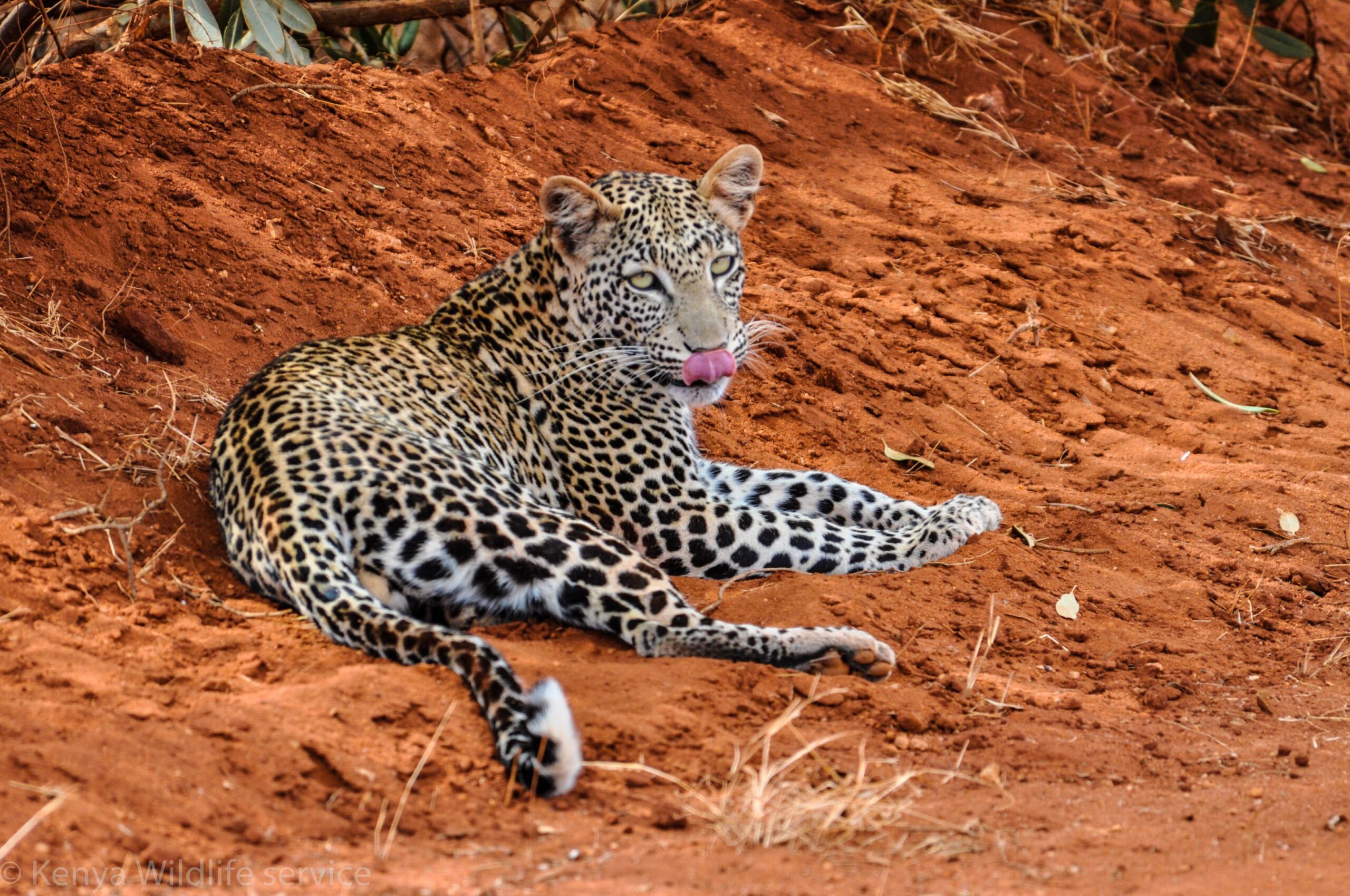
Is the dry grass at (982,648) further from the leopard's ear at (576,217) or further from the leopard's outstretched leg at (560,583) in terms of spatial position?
the leopard's ear at (576,217)

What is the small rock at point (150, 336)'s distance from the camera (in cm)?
654

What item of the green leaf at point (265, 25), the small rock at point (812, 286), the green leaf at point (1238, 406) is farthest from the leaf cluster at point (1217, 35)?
the green leaf at point (265, 25)

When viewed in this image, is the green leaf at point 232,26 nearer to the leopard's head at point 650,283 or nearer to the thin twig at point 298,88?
the thin twig at point 298,88

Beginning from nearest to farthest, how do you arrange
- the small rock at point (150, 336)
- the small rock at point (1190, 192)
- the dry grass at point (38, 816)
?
the dry grass at point (38, 816), the small rock at point (150, 336), the small rock at point (1190, 192)

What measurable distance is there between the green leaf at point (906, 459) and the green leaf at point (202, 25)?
473cm

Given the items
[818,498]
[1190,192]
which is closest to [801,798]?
[818,498]

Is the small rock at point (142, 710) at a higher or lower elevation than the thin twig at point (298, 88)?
lower

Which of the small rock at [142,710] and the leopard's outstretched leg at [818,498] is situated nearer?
the small rock at [142,710]

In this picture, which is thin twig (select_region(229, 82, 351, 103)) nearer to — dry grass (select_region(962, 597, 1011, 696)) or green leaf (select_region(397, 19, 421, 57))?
green leaf (select_region(397, 19, 421, 57))

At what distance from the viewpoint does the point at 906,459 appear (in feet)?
24.8

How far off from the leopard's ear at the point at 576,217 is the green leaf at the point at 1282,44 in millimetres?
8493

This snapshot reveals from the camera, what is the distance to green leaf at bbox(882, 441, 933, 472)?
754 centimetres

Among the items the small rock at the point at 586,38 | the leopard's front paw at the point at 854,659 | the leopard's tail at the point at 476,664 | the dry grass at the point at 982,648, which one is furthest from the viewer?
the small rock at the point at 586,38

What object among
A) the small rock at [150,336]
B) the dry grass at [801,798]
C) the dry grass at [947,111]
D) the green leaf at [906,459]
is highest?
the dry grass at [947,111]
